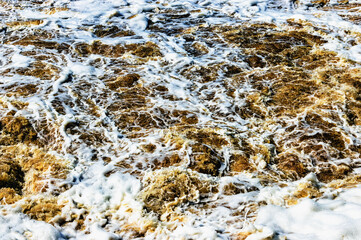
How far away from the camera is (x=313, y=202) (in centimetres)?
362

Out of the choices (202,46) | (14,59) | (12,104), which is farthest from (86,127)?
(202,46)

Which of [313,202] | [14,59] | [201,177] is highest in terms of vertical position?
[14,59]

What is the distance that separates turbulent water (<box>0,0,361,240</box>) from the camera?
12.3ft

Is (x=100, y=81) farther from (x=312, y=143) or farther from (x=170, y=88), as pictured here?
(x=312, y=143)

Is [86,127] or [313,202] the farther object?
[86,127]

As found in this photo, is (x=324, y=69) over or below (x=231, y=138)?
over

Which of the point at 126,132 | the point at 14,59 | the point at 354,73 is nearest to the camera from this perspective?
the point at 126,132

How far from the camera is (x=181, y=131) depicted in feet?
18.6

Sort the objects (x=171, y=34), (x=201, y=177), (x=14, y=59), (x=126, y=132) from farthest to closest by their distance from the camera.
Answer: (x=171, y=34) < (x=14, y=59) < (x=126, y=132) < (x=201, y=177)

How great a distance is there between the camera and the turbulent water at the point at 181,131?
147 inches

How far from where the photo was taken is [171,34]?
1047 cm

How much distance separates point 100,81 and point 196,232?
17.1 ft

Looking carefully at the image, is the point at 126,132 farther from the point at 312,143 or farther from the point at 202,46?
the point at 202,46

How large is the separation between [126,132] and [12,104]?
2653 millimetres
